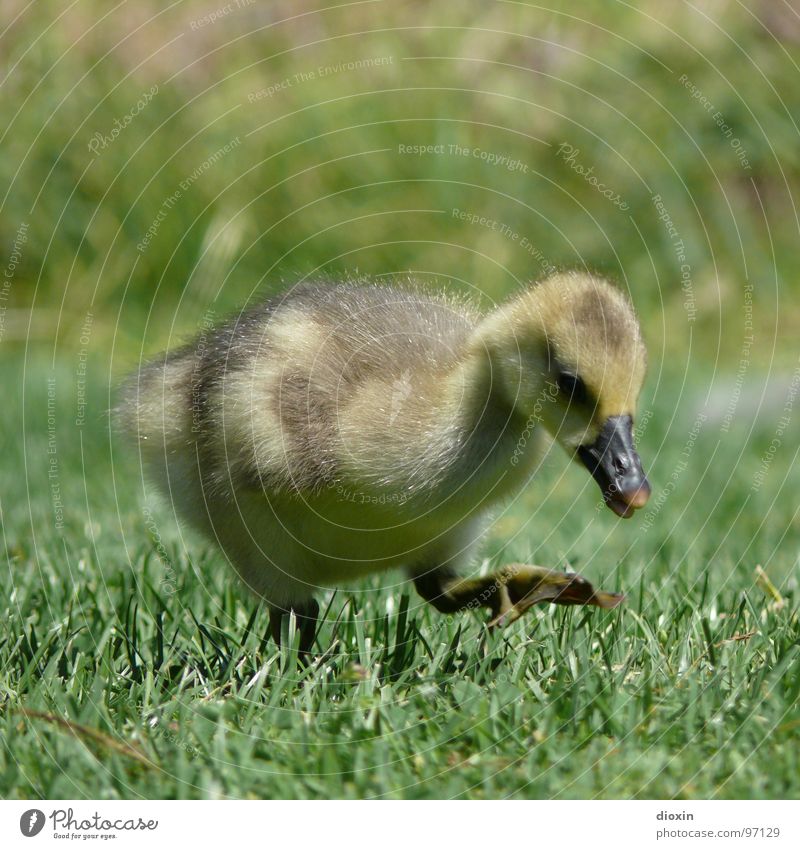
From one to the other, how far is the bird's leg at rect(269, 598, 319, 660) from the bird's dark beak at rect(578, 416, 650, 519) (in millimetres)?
756

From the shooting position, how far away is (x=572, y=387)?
8.13 feet

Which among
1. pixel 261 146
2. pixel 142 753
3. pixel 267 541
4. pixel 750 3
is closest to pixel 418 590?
pixel 267 541

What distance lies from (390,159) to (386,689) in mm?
4764

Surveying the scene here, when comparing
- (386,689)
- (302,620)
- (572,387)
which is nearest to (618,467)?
(572,387)

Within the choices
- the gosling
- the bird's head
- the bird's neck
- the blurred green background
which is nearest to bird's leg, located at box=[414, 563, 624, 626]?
the gosling

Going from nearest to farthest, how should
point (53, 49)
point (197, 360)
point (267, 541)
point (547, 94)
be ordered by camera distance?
1. point (267, 541)
2. point (197, 360)
3. point (53, 49)
4. point (547, 94)

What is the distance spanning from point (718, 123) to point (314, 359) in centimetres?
479

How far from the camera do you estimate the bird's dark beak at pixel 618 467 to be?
7.68 ft

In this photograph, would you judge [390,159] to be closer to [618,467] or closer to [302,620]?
[302,620]

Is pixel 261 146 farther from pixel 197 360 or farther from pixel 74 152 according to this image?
pixel 197 360

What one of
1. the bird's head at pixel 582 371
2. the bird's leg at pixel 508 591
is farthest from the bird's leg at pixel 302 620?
the bird's head at pixel 582 371

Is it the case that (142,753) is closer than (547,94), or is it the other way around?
(142,753)

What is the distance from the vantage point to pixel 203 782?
209 cm

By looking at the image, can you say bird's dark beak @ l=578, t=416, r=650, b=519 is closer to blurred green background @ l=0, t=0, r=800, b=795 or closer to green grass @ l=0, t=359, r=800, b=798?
green grass @ l=0, t=359, r=800, b=798
